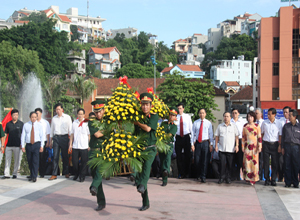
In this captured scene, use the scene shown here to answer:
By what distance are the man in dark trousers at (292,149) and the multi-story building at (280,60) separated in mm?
30225

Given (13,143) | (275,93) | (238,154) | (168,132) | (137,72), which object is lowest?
(238,154)

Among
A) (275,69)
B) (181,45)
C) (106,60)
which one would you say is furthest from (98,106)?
(181,45)

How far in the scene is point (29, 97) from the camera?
45.7 m

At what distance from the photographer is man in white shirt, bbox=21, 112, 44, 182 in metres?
9.29

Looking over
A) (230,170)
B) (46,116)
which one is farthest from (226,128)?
(46,116)

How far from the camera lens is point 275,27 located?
3772 cm

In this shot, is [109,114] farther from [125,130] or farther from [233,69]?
[233,69]

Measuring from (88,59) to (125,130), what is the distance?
4380 inches

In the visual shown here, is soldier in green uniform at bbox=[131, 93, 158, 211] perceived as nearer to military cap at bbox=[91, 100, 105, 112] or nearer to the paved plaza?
the paved plaza

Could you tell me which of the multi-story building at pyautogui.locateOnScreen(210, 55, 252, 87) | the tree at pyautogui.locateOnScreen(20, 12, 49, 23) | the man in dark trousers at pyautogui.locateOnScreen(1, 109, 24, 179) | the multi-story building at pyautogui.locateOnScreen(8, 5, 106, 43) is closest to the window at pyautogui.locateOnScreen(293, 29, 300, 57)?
the man in dark trousers at pyautogui.locateOnScreen(1, 109, 24, 179)

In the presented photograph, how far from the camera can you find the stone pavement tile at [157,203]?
597 centimetres

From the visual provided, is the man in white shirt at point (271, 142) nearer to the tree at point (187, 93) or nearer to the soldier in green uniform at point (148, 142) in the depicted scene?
the soldier in green uniform at point (148, 142)

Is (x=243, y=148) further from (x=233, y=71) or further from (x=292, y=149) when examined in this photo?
(x=233, y=71)

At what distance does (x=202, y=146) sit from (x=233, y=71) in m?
94.3
